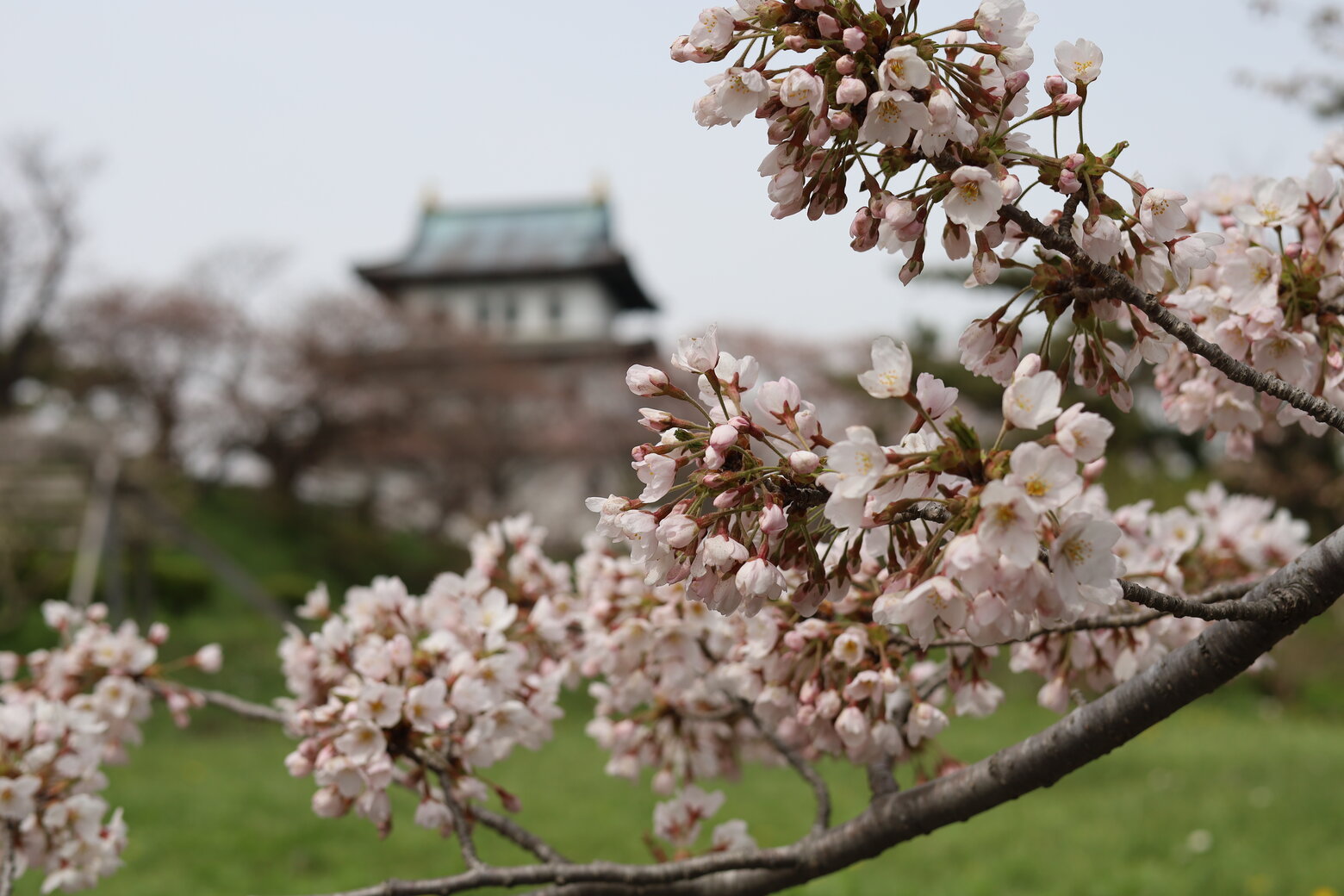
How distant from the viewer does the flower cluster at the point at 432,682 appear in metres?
1.57

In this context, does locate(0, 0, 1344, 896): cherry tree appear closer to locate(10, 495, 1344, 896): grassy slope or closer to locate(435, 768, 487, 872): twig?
locate(435, 768, 487, 872): twig

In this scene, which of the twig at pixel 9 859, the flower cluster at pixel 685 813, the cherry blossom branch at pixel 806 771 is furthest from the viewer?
the flower cluster at pixel 685 813

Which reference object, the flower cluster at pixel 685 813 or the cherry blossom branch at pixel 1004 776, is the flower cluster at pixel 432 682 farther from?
the flower cluster at pixel 685 813

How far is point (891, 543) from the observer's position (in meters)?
1.01

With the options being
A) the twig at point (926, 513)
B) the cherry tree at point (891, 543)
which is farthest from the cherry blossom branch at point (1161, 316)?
the twig at point (926, 513)

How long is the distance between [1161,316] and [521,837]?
119cm

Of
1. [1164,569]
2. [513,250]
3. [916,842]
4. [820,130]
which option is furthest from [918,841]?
[513,250]

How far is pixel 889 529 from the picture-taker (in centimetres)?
101

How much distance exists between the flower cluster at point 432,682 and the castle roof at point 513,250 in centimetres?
3138

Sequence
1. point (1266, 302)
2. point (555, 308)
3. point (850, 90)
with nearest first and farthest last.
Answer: point (850, 90) < point (1266, 302) < point (555, 308)

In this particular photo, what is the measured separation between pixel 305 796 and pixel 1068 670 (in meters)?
5.63

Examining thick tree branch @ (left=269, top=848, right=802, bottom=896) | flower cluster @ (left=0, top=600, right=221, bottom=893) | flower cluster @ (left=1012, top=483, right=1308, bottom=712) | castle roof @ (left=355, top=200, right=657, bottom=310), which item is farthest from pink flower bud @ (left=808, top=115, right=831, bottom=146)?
castle roof @ (left=355, top=200, right=657, bottom=310)

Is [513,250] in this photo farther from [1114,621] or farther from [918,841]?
[1114,621]

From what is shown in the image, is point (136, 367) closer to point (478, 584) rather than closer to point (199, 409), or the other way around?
point (199, 409)
